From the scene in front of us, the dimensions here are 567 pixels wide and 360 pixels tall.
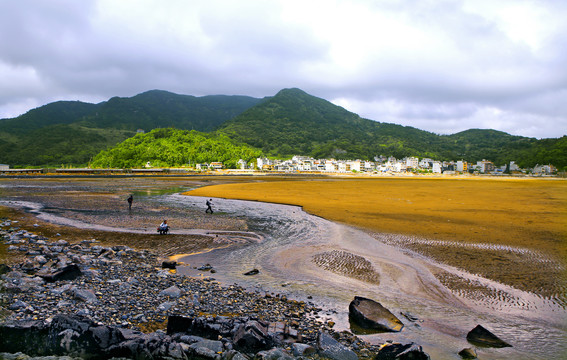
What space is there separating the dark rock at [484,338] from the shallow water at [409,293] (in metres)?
0.16

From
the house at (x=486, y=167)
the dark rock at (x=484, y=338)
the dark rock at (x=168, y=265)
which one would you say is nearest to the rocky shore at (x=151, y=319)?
the dark rock at (x=168, y=265)

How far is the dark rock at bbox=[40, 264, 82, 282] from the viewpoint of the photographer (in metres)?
9.07

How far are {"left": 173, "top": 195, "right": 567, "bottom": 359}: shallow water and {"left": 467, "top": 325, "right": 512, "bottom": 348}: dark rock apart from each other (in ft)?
0.54

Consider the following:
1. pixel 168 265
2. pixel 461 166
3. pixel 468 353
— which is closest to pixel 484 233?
pixel 468 353

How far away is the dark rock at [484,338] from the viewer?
7077 mm

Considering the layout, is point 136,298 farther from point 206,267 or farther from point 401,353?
point 401,353

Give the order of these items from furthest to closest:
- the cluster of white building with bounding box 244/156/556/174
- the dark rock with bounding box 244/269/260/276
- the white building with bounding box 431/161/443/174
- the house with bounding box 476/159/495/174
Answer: the house with bounding box 476/159/495/174 → the white building with bounding box 431/161/443/174 → the cluster of white building with bounding box 244/156/556/174 → the dark rock with bounding box 244/269/260/276

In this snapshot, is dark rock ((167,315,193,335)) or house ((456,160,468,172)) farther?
house ((456,160,468,172))

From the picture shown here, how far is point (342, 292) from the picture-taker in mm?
10156

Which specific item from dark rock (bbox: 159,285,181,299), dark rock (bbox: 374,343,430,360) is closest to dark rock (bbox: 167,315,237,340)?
dark rock (bbox: 159,285,181,299)

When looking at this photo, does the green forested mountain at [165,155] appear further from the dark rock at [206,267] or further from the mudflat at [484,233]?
the dark rock at [206,267]

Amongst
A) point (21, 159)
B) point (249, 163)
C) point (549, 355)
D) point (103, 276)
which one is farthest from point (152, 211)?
point (21, 159)

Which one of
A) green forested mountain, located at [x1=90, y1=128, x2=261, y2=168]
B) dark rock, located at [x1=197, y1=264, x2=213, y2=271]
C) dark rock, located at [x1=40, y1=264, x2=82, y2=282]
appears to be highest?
green forested mountain, located at [x1=90, y1=128, x2=261, y2=168]

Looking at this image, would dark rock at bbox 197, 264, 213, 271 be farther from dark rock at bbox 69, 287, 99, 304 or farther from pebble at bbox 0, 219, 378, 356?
dark rock at bbox 69, 287, 99, 304
